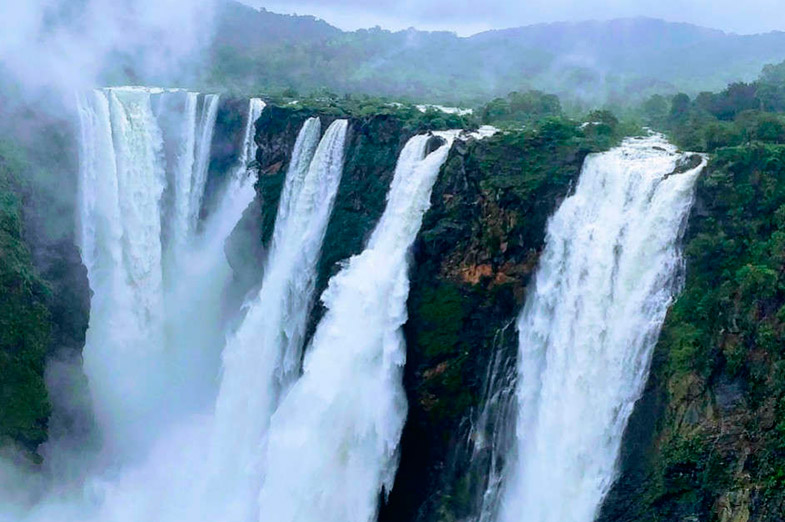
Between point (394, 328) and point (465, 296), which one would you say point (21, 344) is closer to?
point (394, 328)

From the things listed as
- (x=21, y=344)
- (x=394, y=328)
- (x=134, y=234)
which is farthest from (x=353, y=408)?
(x=134, y=234)

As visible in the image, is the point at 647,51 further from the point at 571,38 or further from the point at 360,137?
the point at 360,137

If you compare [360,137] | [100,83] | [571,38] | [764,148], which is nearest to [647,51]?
[571,38]

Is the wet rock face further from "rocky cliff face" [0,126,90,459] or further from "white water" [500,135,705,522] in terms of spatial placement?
"rocky cliff face" [0,126,90,459]

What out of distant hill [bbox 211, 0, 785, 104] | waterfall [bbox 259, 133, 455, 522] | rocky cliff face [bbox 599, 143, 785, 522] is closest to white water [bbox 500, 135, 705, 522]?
rocky cliff face [bbox 599, 143, 785, 522]

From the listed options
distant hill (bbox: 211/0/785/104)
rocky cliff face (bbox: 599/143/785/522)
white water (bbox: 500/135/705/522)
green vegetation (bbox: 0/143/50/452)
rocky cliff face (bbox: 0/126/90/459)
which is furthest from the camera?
distant hill (bbox: 211/0/785/104)
